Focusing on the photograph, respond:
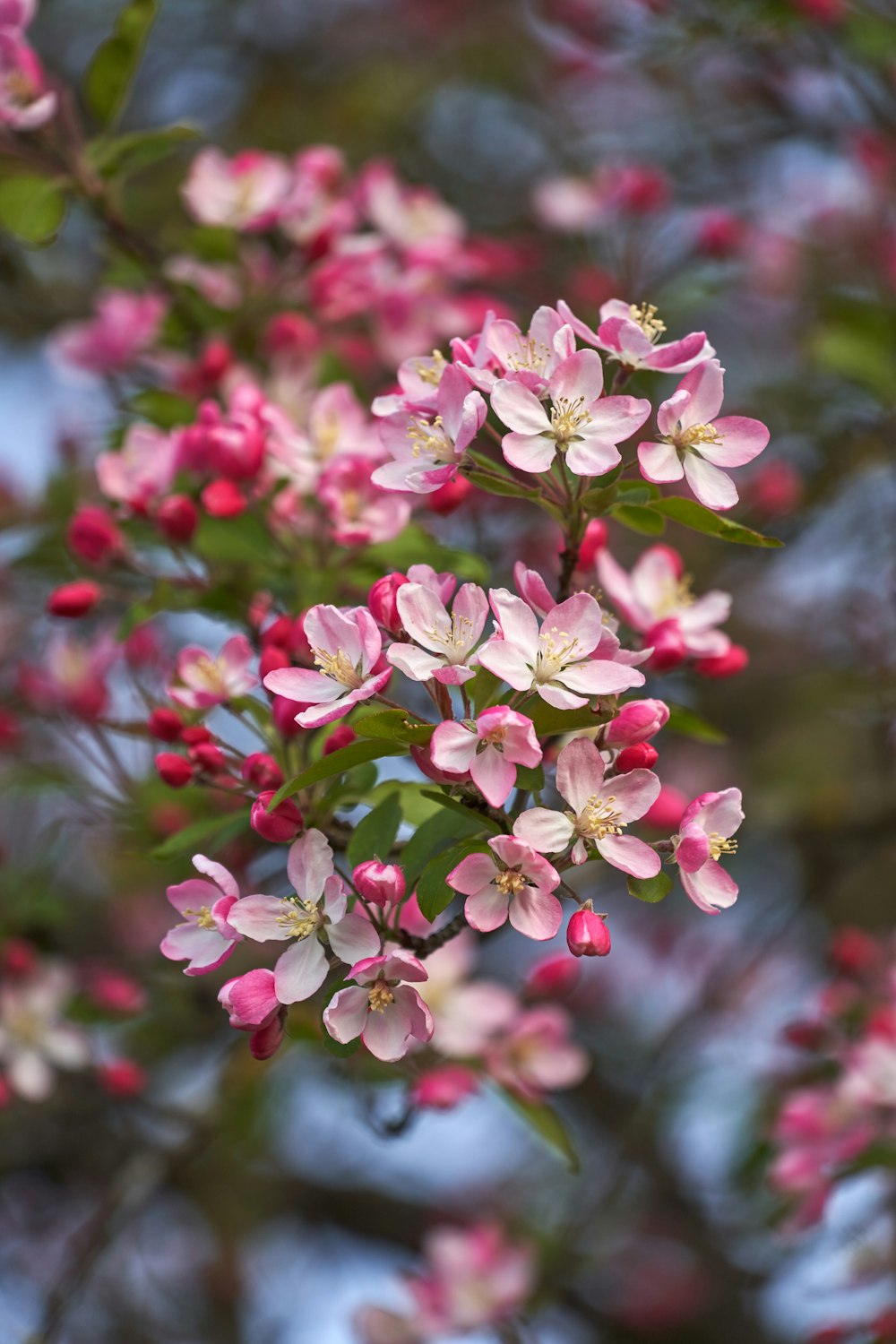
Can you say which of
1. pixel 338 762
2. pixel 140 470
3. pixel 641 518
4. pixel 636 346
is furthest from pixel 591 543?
pixel 140 470

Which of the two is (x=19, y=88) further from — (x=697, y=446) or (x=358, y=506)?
(x=697, y=446)

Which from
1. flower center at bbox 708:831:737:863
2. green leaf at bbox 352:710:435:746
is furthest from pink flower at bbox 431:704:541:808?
flower center at bbox 708:831:737:863

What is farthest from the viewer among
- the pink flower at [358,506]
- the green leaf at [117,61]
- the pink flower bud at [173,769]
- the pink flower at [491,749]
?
the green leaf at [117,61]

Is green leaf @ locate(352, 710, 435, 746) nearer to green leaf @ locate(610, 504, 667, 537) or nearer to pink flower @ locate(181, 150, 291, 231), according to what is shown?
green leaf @ locate(610, 504, 667, 537)

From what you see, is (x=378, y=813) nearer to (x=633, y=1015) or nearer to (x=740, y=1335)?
(x=740, y=1335)

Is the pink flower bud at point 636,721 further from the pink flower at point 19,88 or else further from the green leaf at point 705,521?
the pink flower at point 19,88

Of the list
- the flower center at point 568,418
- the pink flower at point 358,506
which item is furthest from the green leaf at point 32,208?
the flower center at point 568,418

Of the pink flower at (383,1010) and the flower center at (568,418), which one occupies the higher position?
the flower center at (568,418)
